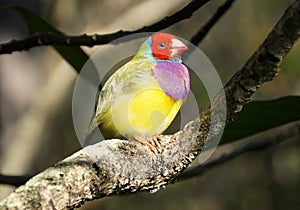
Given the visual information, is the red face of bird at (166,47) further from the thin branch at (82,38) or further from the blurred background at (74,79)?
the blurred background at (74,79)

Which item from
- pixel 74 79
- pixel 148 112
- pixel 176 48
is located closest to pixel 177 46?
pixel 176 48

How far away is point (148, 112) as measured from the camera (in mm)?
1069

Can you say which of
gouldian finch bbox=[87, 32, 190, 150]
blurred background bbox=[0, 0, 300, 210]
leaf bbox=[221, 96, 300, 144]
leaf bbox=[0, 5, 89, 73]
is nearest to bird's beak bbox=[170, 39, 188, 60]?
gouldian finch bbox=[87, 32, 190, 150]

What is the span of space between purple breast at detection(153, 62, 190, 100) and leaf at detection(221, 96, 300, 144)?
9 centimetres

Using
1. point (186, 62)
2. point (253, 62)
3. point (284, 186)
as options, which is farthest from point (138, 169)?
point (284, 186)

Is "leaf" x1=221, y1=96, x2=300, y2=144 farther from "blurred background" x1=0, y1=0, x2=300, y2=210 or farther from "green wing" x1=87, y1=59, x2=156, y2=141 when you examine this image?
"blurred background" x1=0, y1=0, x2=300, y2=210

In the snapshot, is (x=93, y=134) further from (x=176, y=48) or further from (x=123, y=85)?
(x=176, y=48)

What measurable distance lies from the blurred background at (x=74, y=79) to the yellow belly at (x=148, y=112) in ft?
5.22

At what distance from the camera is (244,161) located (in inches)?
158

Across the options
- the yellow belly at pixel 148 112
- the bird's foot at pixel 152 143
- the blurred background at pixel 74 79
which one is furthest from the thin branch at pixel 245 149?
the blurred background at pixel 74 79

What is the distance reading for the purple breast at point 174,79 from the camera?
1023 mm

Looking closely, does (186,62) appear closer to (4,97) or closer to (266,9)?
(4,97)

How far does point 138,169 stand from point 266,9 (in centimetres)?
342

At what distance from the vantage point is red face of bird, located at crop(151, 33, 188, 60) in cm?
104
